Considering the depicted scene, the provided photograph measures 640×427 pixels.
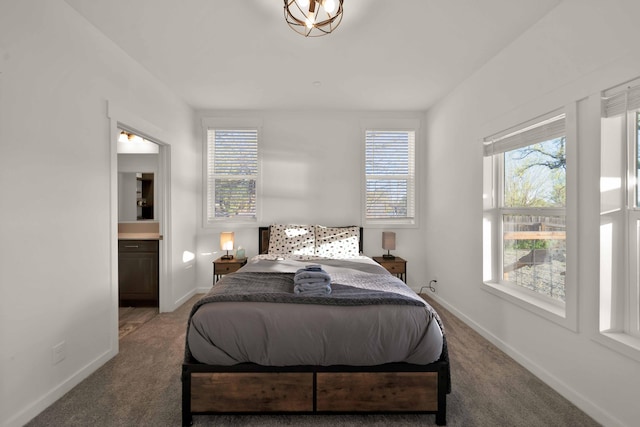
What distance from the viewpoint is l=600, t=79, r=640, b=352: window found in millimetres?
1778

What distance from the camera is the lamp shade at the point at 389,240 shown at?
4.15m

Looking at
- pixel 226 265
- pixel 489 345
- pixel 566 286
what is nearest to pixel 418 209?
pixel 489 345

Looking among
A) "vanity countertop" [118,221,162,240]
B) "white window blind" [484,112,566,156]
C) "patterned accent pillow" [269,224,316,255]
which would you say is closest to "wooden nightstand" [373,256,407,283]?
"patterned accent pillow" [269,224,316,255]

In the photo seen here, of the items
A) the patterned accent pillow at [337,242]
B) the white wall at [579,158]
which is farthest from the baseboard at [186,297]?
the white wall at [579,158]

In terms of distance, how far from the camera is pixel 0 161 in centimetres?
172

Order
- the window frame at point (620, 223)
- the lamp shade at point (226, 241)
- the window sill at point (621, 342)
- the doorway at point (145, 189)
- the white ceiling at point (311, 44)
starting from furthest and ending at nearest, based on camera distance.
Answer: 1. the lamp shade at point (226, 241)
2. the doorway at point (145, 189)
3. the white ceiling at point (311, 44)
4. the window frame at point (620, 223)
5. the window sill at point (621, 342)

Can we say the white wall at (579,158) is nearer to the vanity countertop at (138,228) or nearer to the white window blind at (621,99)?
the white window blind at (621,99)

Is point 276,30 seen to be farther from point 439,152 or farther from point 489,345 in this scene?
point 489,345

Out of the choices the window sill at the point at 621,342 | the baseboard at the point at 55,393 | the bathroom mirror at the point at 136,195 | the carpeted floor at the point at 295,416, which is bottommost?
the carpeted floor at the point at 295,416

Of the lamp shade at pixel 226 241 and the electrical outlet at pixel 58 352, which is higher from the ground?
the lamp shade at pixel 226 241

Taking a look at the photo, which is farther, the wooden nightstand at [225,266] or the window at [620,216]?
the wooden nightstand at [225,266]

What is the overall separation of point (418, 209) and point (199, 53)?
11.0 feet

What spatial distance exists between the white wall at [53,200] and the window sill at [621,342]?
345cm

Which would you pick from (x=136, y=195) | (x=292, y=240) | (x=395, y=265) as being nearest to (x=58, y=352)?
(x=292, y=240)
